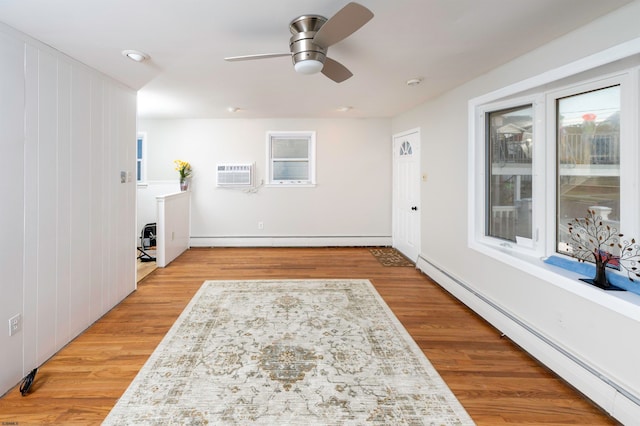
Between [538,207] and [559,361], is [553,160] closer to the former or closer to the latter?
[538,207]

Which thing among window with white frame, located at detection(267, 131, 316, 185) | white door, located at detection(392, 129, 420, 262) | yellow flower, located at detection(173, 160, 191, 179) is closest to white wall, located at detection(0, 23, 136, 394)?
yellow flower, located at detection(173, 160, 191, 179)

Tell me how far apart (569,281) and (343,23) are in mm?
2163

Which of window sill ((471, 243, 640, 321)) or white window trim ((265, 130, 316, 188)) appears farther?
white window trim ((265, 130, 316, 188))

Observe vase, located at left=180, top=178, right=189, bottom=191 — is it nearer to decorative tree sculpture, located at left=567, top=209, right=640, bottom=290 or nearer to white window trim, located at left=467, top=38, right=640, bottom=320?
white window trim, located at left=467, top=38, right=640, bottom=320

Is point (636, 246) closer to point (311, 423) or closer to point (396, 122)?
point (311, 423)

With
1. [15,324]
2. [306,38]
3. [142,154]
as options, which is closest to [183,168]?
[142,154]

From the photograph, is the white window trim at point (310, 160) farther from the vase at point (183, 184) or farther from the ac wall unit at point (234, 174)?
the vase at point (183, 184)

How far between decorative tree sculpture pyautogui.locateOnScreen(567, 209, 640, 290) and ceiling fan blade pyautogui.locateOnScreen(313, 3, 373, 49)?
197 cm

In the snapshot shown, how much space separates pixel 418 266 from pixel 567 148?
2.49 m

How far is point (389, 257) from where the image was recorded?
16.5ft

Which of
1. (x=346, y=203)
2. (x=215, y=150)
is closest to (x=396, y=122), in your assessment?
(x=346, y=203)

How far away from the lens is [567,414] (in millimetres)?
1720

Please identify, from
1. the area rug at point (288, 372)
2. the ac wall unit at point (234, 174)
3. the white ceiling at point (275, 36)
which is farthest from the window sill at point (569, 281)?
the ac wall unit at point (234, 174)

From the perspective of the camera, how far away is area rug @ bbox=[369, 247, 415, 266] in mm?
4691
